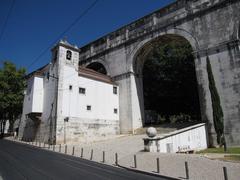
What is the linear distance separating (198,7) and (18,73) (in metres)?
26.9

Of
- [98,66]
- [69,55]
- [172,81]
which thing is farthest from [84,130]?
[172,81]

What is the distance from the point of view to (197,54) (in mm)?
21719

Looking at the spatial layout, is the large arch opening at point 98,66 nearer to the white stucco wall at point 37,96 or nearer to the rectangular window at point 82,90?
the rectangular window at point 82,90

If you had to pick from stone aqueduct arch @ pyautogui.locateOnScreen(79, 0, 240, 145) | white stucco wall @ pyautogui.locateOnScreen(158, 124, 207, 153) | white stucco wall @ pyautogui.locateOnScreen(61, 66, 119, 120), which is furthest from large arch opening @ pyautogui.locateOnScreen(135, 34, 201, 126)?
white stucco wall @ pyautogui.locateOnScreen(158, 124, 207, 153)

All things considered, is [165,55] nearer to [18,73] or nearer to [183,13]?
[183,13]

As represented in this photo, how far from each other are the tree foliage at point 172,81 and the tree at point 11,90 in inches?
771

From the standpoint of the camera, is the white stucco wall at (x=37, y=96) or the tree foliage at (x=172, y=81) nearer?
the white stucco wall at (x=37, y=96)

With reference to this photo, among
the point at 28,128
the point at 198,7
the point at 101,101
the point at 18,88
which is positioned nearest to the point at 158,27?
the point at 198,7

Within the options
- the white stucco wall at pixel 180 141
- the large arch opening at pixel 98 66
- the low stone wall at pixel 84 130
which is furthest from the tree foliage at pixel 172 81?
the white stucco wall at pixel 180 141

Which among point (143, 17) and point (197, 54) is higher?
point (143, 17)

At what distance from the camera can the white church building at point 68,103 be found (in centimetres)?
2205

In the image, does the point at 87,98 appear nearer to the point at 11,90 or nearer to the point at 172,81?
the point at 172,81

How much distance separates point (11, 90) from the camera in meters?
32.0

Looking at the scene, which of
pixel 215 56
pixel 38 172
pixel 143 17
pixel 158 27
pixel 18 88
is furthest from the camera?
pixel 18 88
